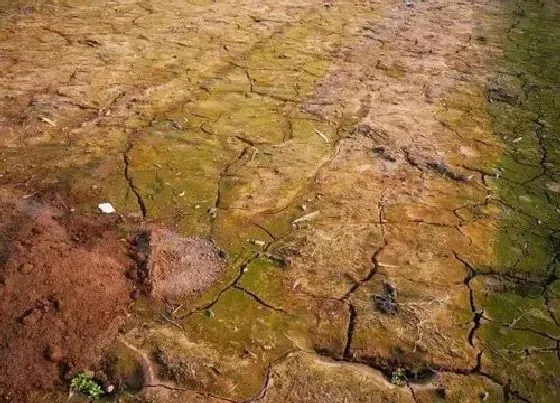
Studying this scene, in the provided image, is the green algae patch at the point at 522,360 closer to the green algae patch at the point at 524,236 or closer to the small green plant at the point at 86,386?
the green algae patch at the point at 524,236

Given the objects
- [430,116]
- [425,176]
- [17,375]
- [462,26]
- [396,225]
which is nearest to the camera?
[17,375]

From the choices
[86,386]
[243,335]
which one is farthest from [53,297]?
[243,335]

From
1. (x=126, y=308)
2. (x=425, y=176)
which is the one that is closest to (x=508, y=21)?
(x=425, y=176)

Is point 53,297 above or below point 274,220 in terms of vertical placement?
above

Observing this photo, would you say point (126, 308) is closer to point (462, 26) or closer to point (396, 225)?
point (396, 225)

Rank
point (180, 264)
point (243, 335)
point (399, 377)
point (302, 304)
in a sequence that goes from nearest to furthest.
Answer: point (399, 377)
point (243, 335)
point (302, 304)
point (180, 264)

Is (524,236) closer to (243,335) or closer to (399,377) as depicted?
(399,377)

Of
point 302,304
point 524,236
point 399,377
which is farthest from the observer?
point 524,236

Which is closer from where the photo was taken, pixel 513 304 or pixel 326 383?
pixel 326 383
